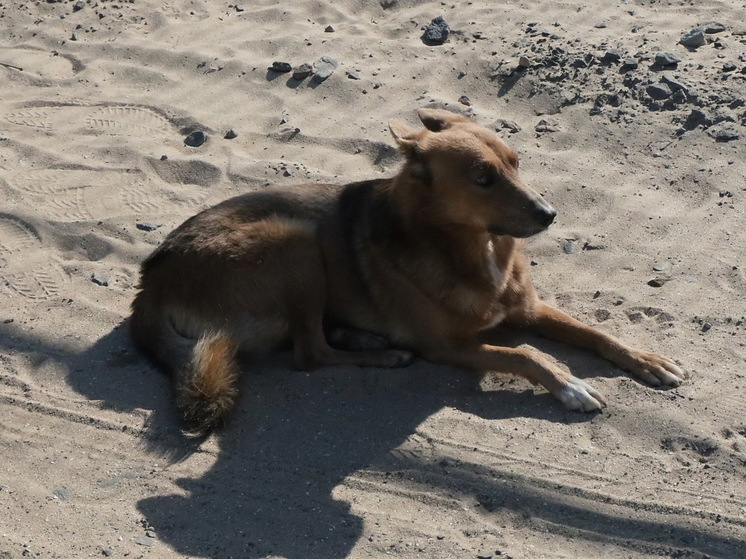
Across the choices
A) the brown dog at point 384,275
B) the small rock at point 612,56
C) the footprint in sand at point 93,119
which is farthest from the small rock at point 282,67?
the brown dog at point 384,275

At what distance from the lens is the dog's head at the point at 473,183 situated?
4.63 meters

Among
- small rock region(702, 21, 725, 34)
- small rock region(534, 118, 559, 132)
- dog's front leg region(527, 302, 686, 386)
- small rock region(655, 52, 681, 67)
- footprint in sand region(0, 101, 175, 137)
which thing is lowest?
dog's front leg region(527, 302, 686, 386)

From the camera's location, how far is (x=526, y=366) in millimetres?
4707

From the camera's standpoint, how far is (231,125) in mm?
6984

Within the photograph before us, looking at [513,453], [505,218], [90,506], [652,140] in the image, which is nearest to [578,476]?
[513,453]

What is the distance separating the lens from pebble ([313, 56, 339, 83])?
732cm

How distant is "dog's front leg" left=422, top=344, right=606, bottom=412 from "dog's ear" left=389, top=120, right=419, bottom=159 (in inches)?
38.6

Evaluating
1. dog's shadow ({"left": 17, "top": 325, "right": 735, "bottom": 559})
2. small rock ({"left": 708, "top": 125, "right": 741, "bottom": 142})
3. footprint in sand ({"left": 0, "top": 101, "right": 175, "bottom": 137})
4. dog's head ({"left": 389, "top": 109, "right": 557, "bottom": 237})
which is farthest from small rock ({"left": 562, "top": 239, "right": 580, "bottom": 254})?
footprint in sand ({"left": 0, "top": 101, "right": 175, "bottom": 137})

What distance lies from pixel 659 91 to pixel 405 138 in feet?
8.46

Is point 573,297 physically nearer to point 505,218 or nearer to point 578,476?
point 505,218

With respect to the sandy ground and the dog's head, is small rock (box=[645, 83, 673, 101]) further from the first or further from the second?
the dog's head

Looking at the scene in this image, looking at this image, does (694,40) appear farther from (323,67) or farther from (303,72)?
(303,72)

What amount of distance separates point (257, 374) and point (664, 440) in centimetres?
197

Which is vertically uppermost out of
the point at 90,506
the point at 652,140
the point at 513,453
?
the point at 652,140
